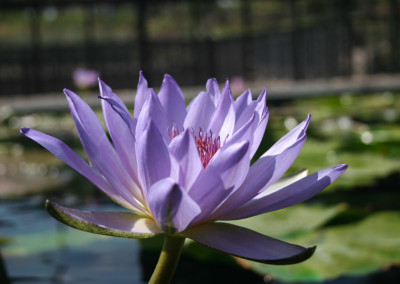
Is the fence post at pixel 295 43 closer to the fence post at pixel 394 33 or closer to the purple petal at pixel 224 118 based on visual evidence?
the fence post at pixel 394 33

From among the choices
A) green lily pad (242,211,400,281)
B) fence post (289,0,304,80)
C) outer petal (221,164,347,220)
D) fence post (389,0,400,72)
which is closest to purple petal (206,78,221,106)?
outer petal (221,164,347,220)

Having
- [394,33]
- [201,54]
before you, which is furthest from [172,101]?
[201,54]

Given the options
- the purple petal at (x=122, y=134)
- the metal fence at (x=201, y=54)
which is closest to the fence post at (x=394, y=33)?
the metal fence at (x=201, y=54)

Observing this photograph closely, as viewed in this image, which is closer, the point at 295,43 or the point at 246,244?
the point at 246,244

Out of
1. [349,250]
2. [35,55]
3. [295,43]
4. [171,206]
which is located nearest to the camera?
[171,206]

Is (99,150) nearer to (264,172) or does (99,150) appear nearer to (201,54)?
(264,172)
